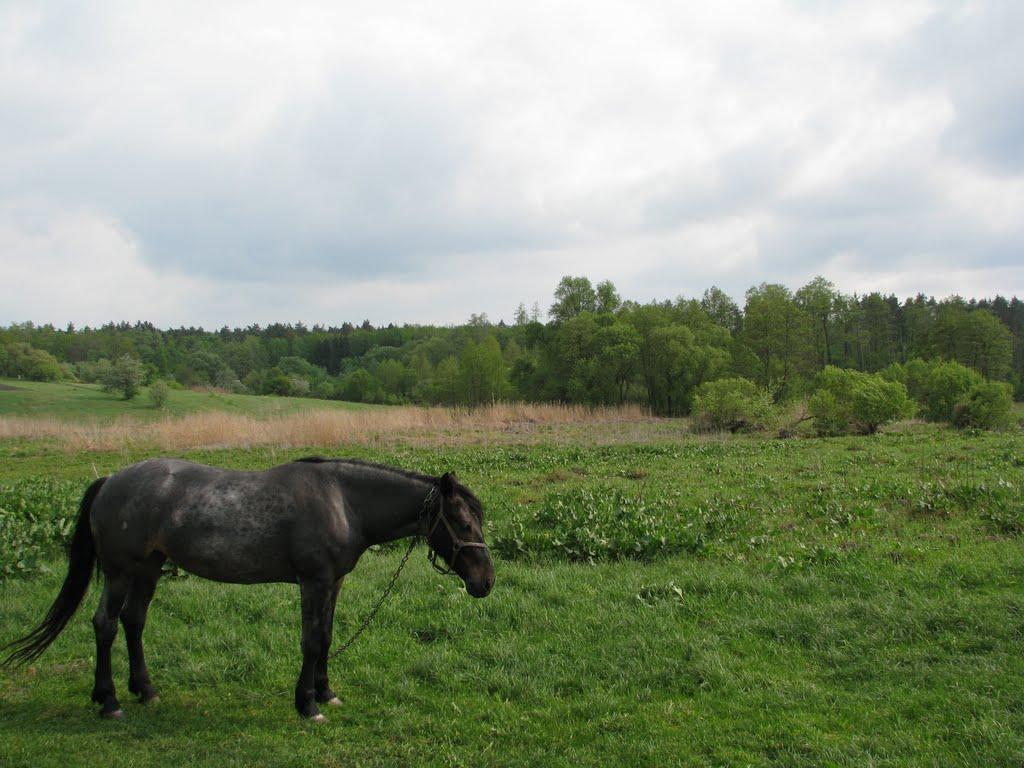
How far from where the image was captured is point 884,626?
19.4ft

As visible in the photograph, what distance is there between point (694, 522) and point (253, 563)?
7.17 metres

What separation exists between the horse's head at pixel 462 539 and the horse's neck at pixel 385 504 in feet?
0.62

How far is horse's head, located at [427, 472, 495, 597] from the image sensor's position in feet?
15.5

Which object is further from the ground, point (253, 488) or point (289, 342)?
point (289, 342)

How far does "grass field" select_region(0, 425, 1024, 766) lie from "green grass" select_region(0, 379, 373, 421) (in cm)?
3506

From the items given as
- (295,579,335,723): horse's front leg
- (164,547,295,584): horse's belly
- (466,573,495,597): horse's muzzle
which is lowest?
(295,579,335,723): horse's front leg

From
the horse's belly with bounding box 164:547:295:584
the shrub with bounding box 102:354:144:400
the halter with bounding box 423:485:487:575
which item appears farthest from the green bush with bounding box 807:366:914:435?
the shrub with bounding box 102:354:144:400

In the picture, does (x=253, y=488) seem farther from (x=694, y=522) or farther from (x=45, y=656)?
(x=694, y=522)

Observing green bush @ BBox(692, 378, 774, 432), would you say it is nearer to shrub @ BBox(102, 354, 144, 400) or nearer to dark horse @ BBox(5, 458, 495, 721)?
dark horse @ BBox(5, 458, 495, 721)

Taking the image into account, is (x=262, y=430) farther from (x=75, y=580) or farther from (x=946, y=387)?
(x=946, y=387)

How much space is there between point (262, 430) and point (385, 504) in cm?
2332

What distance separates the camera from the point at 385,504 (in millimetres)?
4844

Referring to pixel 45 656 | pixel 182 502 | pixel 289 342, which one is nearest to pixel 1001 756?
pixel 182 502

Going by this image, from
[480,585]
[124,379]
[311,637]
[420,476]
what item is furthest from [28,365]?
[480,585]
